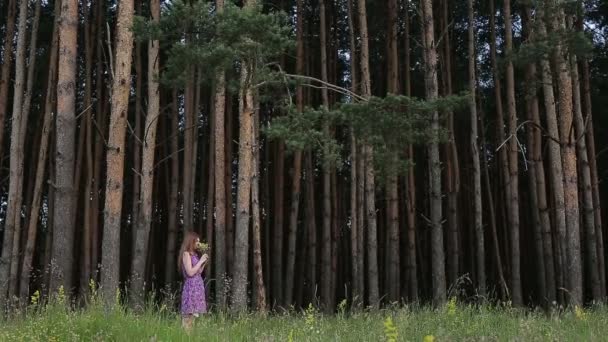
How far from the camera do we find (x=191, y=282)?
735 centimetres

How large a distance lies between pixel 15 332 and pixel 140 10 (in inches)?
417

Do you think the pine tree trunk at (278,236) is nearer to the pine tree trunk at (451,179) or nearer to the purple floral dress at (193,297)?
the pine tree trunk at (451,179)

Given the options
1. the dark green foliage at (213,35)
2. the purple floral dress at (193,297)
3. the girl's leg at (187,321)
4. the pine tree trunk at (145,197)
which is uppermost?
the dark green foliage at (213,35)

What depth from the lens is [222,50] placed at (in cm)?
768

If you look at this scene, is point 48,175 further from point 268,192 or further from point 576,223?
point 576,223

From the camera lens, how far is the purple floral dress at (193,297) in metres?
7.15

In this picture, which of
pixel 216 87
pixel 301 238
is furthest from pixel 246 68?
pixel 301 238

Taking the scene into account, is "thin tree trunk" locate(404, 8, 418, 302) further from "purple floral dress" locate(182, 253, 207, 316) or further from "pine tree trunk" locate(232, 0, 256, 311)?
"purple floral dress" locate(182, 253, 207, 316)

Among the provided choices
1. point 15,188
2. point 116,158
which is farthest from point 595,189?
point 15,188

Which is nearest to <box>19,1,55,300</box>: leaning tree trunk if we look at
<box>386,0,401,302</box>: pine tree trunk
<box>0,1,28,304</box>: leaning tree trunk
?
<box>0,1,28,304</box>: leaning tree trunk

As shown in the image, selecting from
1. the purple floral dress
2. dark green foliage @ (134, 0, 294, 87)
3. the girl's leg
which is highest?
dark green foliage @ (134, 0, 294, 87)

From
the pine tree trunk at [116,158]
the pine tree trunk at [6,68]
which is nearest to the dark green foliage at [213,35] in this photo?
the pine tree trunk at [116,158]

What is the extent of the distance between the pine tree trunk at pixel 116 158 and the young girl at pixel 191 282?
1.55 m

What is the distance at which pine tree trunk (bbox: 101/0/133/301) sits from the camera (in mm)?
8648
